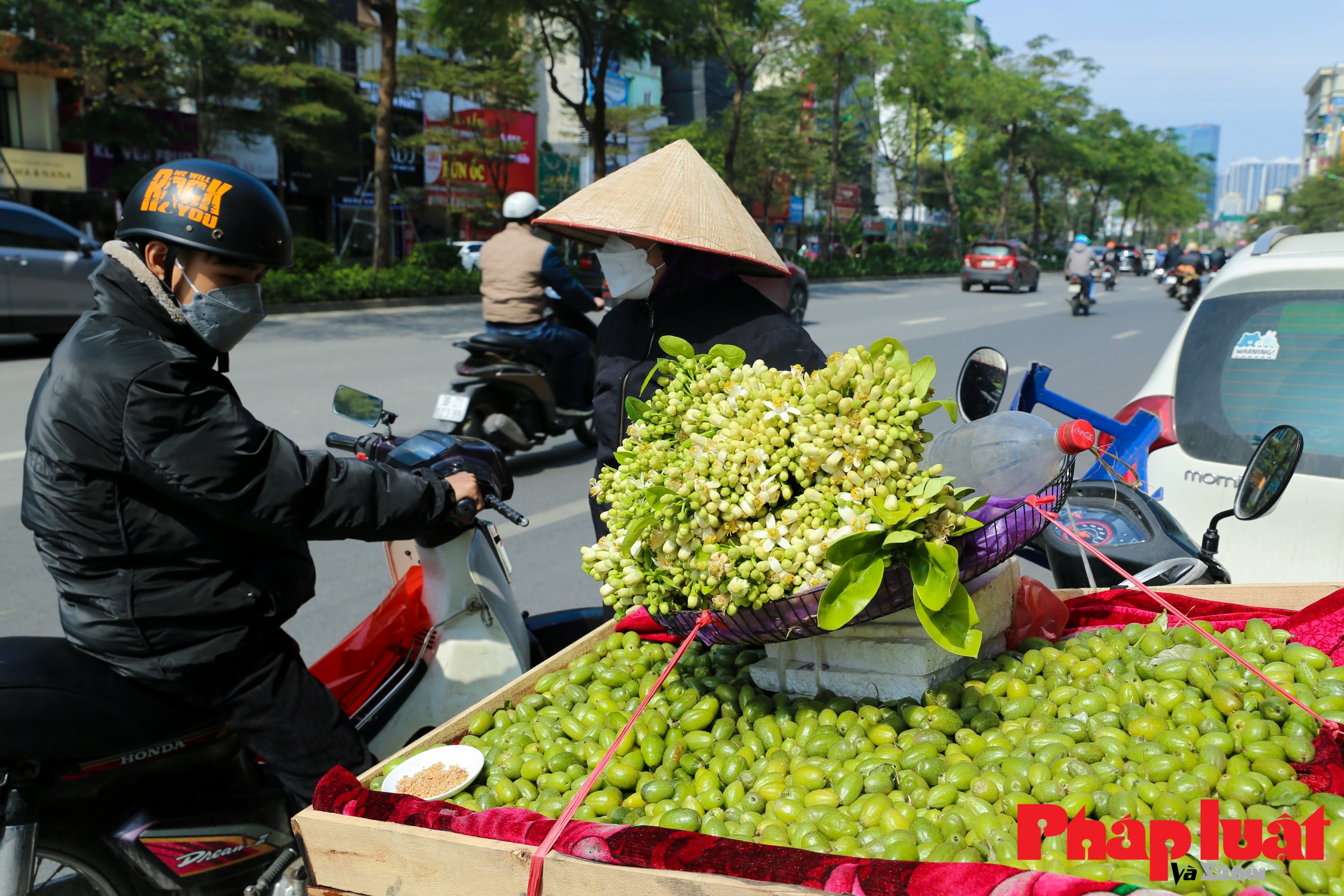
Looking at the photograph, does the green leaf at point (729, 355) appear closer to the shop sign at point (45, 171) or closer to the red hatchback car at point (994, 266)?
the shop sign at point (45, 171)

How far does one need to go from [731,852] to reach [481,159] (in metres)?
33.8

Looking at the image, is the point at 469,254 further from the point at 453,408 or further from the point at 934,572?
the point at 934,572

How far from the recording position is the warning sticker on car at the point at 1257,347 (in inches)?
133

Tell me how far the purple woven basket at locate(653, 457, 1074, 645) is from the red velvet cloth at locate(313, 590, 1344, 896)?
439mm

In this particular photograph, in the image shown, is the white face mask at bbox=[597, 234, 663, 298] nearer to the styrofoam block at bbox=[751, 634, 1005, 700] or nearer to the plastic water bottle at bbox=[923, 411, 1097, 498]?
the plastic water bottle at bbox=[923, 411, 1097, 498]

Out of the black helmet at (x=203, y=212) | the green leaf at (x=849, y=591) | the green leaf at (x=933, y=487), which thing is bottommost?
the green leaf at (x=849, y=591)

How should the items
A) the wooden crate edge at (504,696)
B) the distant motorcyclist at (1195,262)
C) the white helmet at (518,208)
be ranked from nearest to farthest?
the wooden crate edge at (504,696), the white helmet at (518,208), the distant motorcyclist at (1195,262)

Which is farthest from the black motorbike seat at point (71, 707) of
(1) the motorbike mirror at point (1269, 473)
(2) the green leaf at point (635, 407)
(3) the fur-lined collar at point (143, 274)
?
(1) the motorbike mirror at point (1269, 473)

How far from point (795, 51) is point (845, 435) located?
3211cm

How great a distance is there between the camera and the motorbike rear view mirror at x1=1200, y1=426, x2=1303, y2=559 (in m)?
2.69

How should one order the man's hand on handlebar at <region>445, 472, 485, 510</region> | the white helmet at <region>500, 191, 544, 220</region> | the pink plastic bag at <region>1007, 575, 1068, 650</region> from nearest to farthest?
1. the pink plastic bag at <region>1007, 575, 1068, 650</region>
2. the man's hand on handlebar at <region>445, 472, 485, 510</region>
3. the white helmet at <region>500, 191, 544, 220</region>

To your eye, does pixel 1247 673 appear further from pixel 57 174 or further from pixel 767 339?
pixel 57 174

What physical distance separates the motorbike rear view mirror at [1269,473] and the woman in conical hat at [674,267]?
127cm

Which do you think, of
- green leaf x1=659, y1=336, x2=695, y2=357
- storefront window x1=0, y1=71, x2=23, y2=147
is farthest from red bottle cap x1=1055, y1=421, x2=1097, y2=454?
storefront window x1=0, y1=71, x2=23, y2=147
